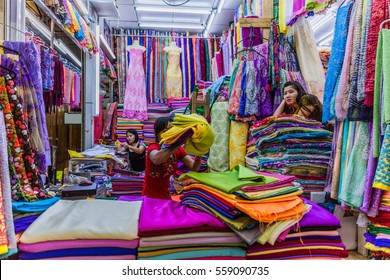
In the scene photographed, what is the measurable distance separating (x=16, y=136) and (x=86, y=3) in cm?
339

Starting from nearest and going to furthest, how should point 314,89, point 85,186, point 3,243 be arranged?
point 3,243 < point 85,186 < point 314,89

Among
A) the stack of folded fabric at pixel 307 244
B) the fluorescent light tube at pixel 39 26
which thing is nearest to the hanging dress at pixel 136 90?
the fluorescent light tube at pixel 39 26

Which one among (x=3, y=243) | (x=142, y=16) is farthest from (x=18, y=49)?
(x=142, y=16)

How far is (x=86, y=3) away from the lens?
403cm

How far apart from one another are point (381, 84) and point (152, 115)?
4034 mm

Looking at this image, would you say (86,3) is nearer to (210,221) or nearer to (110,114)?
(110,114)

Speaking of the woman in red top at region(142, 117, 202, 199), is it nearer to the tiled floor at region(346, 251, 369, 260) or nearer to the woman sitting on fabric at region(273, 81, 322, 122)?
the woman sitting on fabric at region(273, 81, 322, 122)

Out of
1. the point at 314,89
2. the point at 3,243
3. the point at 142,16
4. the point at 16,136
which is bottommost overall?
the point at 3,243

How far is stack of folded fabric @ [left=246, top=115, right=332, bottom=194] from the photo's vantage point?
5.94 feet

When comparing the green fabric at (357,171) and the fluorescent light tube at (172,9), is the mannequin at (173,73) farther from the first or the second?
the green fabric at (357,171)

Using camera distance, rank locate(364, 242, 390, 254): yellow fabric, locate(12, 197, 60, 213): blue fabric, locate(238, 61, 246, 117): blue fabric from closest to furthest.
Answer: locate(12, 197, 60, 213): blue fabric → locate(364, 242, 390, 254): yellow fabric → locate(238, 61, 246, 117): blue fabric

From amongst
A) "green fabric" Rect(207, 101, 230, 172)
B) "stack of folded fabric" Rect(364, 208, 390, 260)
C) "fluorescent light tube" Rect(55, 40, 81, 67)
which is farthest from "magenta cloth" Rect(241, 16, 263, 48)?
"stack of folded fabric" Rect(364, 208, 390, 260)

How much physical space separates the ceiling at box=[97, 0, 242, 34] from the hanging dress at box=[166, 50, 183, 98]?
659 mm

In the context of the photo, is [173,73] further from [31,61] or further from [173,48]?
[31,61]
